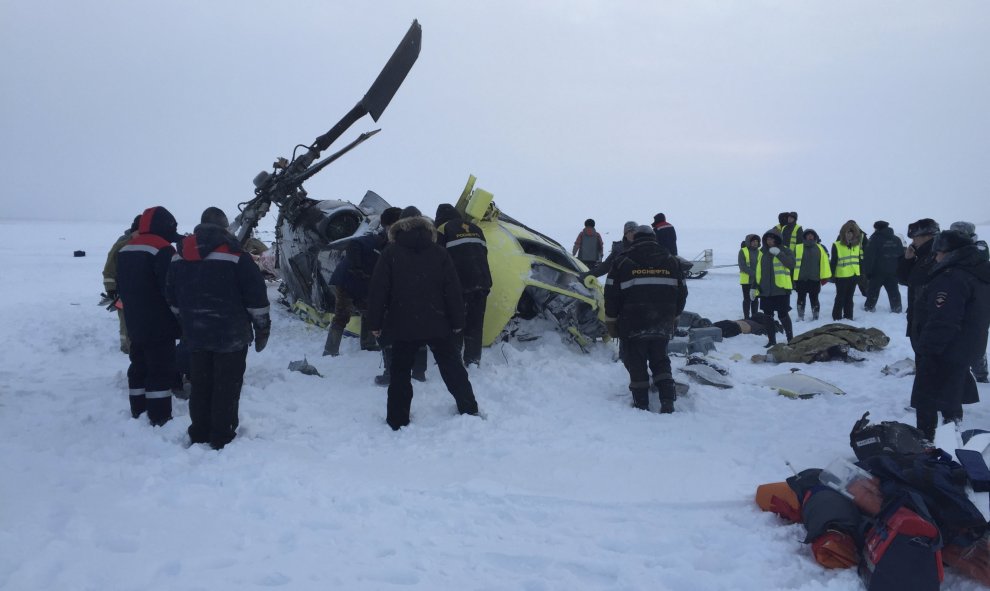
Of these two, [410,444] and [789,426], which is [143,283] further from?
[789,426]

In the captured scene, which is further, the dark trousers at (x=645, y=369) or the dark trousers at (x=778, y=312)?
the dark trousers at (x=778, y=312)

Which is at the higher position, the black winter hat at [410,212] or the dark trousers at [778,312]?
the black winter hat at [410,212]

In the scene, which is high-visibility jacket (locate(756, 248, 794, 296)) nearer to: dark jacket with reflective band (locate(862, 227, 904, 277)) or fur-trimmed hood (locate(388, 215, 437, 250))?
dark jacket with reflective band (locate(862, 227, 904, 277))

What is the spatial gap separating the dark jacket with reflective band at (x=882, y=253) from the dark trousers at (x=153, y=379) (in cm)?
1157

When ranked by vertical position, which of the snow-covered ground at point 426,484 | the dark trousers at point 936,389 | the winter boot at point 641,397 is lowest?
the snow-covered ground at point 426,484

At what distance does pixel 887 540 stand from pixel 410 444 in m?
3.15

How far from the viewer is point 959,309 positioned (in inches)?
187

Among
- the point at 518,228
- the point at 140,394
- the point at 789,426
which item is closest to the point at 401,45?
the point at 518,228

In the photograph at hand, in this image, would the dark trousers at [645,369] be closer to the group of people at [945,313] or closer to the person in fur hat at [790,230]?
the group of people at [945,313]

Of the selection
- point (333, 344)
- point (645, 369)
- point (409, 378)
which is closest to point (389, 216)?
point (409, 378)

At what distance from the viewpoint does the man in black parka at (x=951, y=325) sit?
15.6ft

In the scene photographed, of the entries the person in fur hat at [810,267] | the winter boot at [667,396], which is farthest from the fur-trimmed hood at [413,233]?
the person in fur hat at [810,267]

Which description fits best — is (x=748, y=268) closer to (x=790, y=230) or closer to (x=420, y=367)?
(x=790, y=230)

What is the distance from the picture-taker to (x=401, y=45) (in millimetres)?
8852
